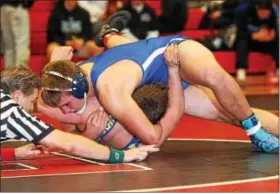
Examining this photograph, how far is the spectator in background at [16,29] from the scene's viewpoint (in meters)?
9.53

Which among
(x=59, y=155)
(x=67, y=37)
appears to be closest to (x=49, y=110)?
(x=59, y=155)

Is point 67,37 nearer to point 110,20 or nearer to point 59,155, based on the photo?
point 110,20

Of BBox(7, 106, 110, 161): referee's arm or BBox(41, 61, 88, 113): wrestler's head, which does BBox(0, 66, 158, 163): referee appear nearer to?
BBox(7, 106, 110, 161): referee's arm

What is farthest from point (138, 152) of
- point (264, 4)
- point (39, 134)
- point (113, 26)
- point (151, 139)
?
point (264, 4)

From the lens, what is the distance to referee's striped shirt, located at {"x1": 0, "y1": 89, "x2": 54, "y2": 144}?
4.04 m

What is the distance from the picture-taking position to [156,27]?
1054cm

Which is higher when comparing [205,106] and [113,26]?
[113,26]

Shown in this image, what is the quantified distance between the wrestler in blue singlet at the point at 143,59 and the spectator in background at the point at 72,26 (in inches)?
192

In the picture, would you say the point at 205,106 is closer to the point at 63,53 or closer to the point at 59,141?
the point at 63,53

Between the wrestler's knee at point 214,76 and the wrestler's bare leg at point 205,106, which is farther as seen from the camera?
the wrestler's bare leg at point 205,106

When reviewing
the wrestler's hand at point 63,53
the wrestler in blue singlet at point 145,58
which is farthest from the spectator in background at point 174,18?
the wrestler in blue singlet at point 145,58

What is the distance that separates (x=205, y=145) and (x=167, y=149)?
0.28 meters

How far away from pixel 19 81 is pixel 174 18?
6828 mm

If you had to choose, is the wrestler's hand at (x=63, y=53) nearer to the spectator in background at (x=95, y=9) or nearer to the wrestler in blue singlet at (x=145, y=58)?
the wrestler in blue singlet at (x=145, y=58)
